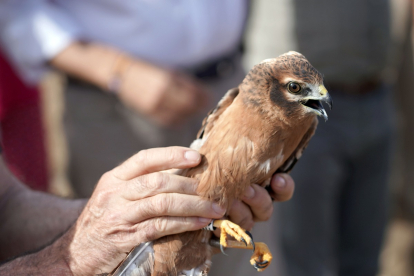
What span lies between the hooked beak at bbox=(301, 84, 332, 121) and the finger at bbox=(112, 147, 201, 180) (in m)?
0.53

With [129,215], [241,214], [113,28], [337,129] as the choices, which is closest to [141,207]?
[129,215]

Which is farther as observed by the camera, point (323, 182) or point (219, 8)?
point (323, 182)

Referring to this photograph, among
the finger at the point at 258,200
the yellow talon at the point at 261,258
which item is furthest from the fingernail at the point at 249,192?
the yellow talon at the point at 261,258

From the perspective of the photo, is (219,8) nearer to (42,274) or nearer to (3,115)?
(3,115)

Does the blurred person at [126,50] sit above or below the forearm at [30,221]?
above

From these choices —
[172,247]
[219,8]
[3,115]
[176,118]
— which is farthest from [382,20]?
[3,115]

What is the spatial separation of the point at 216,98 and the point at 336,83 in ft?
3.64

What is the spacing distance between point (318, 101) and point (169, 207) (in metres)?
0.80

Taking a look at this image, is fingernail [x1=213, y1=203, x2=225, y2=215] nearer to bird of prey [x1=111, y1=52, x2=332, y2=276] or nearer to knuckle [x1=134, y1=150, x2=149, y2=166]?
bird of prey [x1=111, y1=52, x2=332, y2=276]

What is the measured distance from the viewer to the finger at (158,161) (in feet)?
5.96

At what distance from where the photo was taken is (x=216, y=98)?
3832 millimetres

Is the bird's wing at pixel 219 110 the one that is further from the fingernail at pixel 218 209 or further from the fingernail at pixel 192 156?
the fingernail at pixel 218 209

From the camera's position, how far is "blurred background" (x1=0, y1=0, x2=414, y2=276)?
3.36 metres

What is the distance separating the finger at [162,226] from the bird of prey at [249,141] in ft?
0.36
